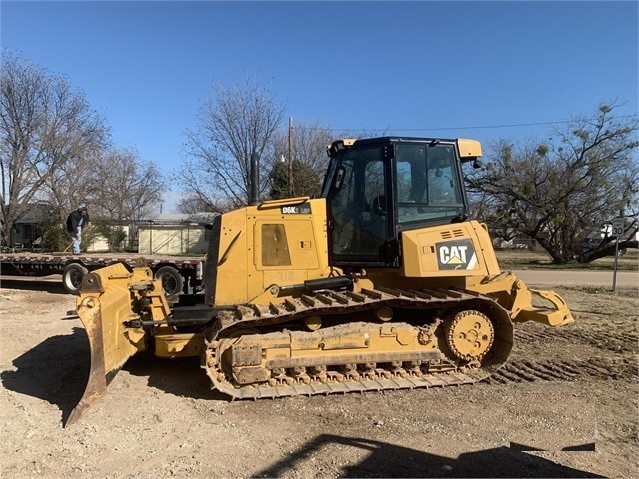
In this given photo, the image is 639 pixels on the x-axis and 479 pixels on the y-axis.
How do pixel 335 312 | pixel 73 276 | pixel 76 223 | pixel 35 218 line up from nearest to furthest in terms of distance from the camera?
pixel 335 312 → pixel 73 276 → pixel 76 223 → pixel 35 218

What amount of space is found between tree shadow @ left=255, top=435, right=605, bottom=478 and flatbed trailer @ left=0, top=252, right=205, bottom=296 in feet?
28.2

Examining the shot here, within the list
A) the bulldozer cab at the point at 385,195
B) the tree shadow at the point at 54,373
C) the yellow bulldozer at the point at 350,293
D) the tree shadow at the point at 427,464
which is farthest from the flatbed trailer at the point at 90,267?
the tree shadow at the point at 427,464

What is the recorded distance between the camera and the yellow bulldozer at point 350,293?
5.45 m

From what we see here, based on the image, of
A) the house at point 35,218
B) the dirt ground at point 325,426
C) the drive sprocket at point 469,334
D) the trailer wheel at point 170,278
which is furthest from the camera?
the house at point 35,218

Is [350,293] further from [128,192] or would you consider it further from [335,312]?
[128,192]

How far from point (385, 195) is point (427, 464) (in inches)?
122

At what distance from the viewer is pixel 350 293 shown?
5844 millimetres

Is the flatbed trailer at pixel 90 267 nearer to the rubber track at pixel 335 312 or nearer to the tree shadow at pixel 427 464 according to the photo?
the rubber track at pixel 335 312

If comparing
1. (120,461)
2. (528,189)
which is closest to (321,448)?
(120,461)

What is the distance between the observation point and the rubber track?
17.3ft

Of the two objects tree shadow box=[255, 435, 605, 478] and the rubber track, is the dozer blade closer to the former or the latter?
the rubber track

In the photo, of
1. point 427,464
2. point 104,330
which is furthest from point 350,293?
point 104,330

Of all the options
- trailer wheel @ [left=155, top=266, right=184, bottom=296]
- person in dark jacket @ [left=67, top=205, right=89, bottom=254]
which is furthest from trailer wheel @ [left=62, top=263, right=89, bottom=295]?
trailer wheel @ [left=155, top=266, right=184, bottom=296]

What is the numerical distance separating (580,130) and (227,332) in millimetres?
26273
